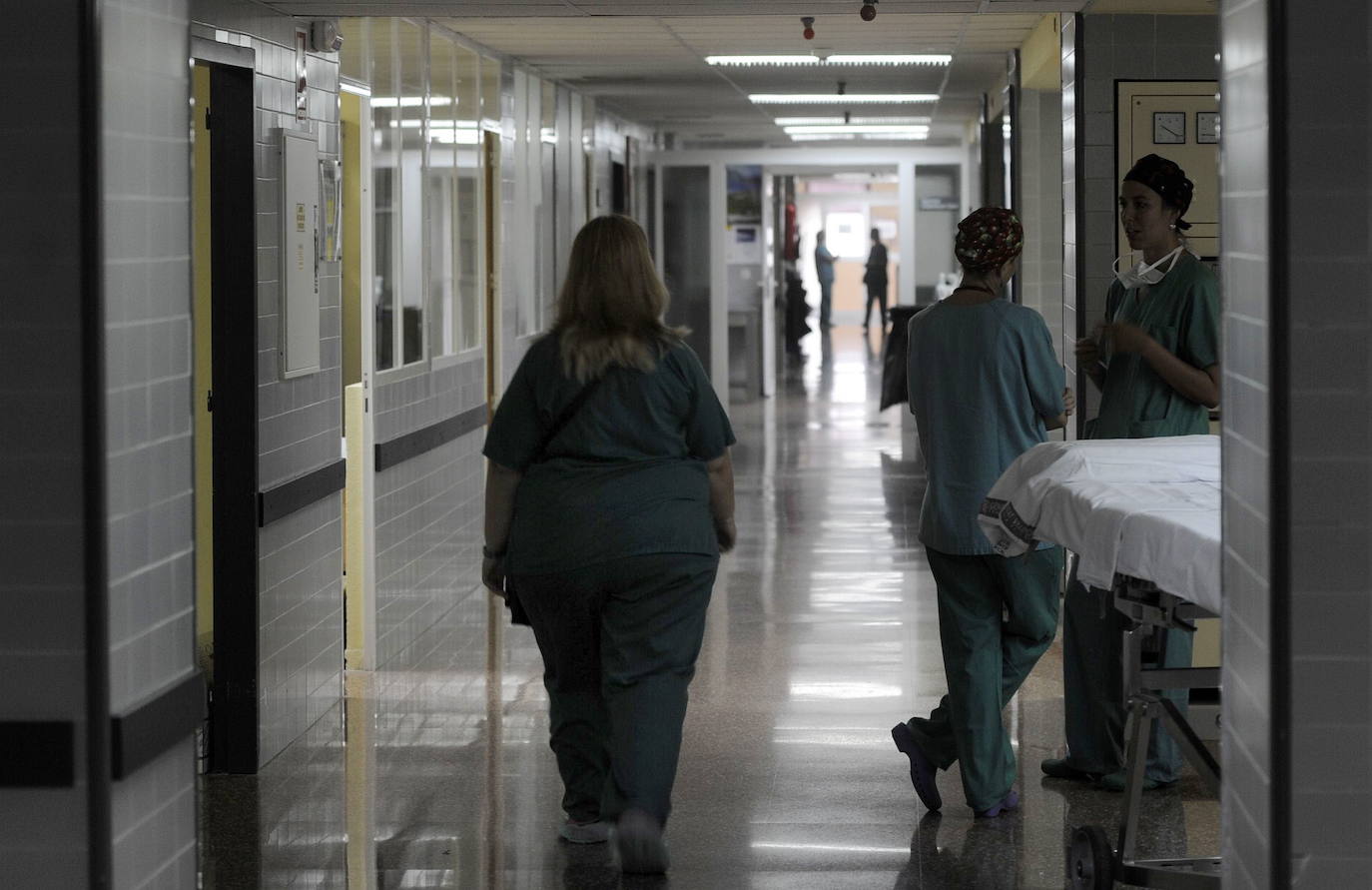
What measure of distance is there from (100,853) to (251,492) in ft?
9.24

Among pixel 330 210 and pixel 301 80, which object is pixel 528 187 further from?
pixel 301 80

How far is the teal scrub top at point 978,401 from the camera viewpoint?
4.36 metres

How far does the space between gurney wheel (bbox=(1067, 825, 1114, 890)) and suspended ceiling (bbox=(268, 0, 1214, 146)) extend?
8.22 feet

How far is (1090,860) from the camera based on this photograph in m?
3.80

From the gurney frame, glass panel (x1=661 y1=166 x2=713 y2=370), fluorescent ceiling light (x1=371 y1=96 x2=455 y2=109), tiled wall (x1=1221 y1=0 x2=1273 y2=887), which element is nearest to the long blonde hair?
the gurney frame

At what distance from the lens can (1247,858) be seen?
2.58 meters

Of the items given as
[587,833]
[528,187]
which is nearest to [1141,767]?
[587,833]

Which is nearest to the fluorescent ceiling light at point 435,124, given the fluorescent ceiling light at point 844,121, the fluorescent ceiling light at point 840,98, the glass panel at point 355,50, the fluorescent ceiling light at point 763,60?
the glass panel at point 355,50

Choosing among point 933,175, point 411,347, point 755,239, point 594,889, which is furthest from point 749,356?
point 594,889

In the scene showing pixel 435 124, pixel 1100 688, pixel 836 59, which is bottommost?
pixel 1100 688

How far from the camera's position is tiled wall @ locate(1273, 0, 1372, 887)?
7.61 feet

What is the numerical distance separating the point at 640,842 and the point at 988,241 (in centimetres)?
172

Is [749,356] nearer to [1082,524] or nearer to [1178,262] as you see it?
[1178,262]

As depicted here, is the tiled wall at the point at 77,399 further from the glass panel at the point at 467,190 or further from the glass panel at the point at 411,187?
the glass panel at the point at 467,190
